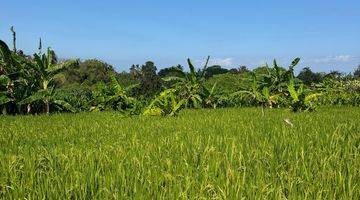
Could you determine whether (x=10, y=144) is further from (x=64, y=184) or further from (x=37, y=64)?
(x=37, y=64)

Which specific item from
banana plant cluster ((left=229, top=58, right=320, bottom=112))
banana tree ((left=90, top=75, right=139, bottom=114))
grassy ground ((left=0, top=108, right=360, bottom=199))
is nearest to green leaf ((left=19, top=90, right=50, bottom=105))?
banana tree ((left=90, top=75, right=139, bottom=114))

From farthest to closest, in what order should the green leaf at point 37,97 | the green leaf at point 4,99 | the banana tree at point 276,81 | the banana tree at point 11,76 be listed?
the banana tree at point 276,81 < the banana tree at point 11,76 < the green leaf at point 37,97 < the green leaf at point 4,99

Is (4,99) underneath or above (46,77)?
underneath

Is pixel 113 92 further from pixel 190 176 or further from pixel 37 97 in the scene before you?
pixel 190 176

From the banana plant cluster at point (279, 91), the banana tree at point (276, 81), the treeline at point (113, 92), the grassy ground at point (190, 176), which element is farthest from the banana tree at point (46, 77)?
the grassy ground at point (190, 176)

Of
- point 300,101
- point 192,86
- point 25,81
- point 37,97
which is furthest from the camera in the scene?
point 192,86

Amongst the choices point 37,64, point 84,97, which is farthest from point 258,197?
point 84,97

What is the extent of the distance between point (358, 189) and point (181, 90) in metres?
13.9

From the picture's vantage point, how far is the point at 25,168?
9.73 ft

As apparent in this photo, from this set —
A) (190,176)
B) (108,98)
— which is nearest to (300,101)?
(108,98)

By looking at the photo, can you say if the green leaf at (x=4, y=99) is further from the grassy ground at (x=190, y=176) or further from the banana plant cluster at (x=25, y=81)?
the grassy ground at (x=190, y=176)

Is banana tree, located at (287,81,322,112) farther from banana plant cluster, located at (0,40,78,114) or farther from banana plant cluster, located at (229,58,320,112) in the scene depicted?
banana plant cluster, located at (0,40,78,114)

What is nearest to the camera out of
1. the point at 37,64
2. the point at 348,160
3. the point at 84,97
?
the point at 348,160

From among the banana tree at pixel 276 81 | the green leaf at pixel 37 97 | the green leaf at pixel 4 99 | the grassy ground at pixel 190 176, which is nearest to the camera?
the grassy ground at pixel 190 176
